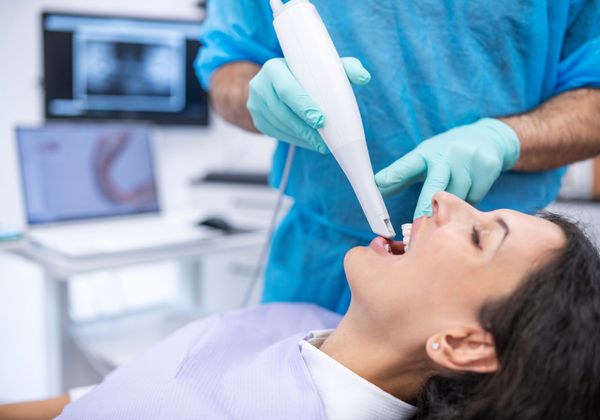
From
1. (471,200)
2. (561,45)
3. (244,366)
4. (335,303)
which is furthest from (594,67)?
(244,366)

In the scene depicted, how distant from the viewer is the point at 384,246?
891 mm

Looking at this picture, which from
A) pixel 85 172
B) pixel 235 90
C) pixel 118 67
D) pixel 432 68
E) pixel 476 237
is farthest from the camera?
pixel 118 67

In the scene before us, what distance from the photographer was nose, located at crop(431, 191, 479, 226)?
2.78 ft

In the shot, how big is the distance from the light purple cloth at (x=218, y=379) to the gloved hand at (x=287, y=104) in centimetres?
33

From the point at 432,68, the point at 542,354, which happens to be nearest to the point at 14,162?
the point at 432,68

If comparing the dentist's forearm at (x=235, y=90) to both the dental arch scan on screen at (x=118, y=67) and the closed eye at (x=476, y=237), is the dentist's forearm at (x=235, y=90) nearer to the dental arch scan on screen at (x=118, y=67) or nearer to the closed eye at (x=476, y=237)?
the closed eye at (x=476, y=237)

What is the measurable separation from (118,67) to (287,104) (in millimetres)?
1948

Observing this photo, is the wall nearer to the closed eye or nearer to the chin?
the chin

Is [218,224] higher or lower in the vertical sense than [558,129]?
lower

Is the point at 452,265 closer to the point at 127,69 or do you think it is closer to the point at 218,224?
the point at 218,224

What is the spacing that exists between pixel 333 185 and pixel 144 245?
949 millimetres

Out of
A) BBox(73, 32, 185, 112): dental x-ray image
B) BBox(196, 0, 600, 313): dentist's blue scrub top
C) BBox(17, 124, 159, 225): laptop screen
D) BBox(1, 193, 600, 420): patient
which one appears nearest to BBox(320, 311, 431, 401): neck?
BBox(1, 193, 600, 420): patient

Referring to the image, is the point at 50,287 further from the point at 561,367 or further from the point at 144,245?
the point at 561,367

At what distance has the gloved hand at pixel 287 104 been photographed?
83 cm
